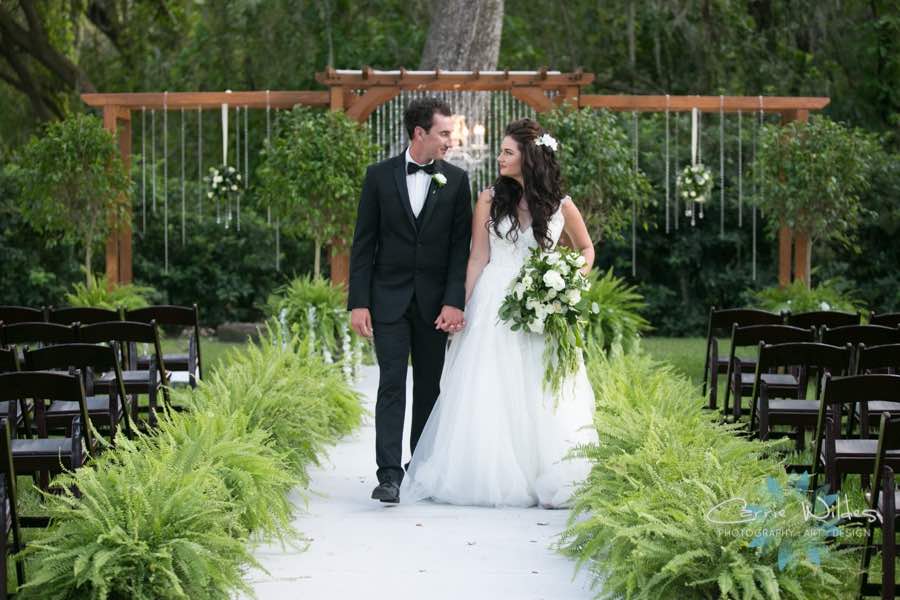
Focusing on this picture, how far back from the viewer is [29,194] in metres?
13.9

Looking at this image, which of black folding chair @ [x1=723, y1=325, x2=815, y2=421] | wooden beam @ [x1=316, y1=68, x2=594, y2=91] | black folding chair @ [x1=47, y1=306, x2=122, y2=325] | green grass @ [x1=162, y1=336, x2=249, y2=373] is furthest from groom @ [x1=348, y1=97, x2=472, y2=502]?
green grass @ [x1=162, y1=336, x2=249, y2=373]

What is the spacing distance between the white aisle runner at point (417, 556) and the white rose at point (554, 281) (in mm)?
1028

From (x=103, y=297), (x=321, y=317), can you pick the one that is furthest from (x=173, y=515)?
(x=103, y=297)

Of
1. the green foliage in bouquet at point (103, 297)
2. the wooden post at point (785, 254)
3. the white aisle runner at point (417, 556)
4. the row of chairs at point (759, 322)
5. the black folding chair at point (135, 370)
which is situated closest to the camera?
the white aisle runner at point (417, 556)

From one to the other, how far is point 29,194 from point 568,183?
4918mm

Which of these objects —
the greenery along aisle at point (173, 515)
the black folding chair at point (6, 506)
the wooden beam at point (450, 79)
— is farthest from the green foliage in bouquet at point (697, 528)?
the wooden beam at point (450, 79)

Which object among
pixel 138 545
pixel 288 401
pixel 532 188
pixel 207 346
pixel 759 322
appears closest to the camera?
pixel 138 545

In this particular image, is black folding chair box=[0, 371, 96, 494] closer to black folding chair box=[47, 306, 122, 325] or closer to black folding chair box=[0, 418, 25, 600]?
black folding chair box=[0, 418, 25, 600]

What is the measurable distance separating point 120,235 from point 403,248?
8.02 meters

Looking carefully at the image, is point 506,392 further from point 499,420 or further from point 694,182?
point 694,182

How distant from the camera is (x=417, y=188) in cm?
710

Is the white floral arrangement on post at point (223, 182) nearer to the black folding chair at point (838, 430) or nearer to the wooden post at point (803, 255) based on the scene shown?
the wooden post at point (803, 255)

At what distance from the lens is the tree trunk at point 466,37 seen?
1655 centimetres

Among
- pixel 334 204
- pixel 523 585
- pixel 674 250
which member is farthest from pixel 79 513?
pixel 674 250
